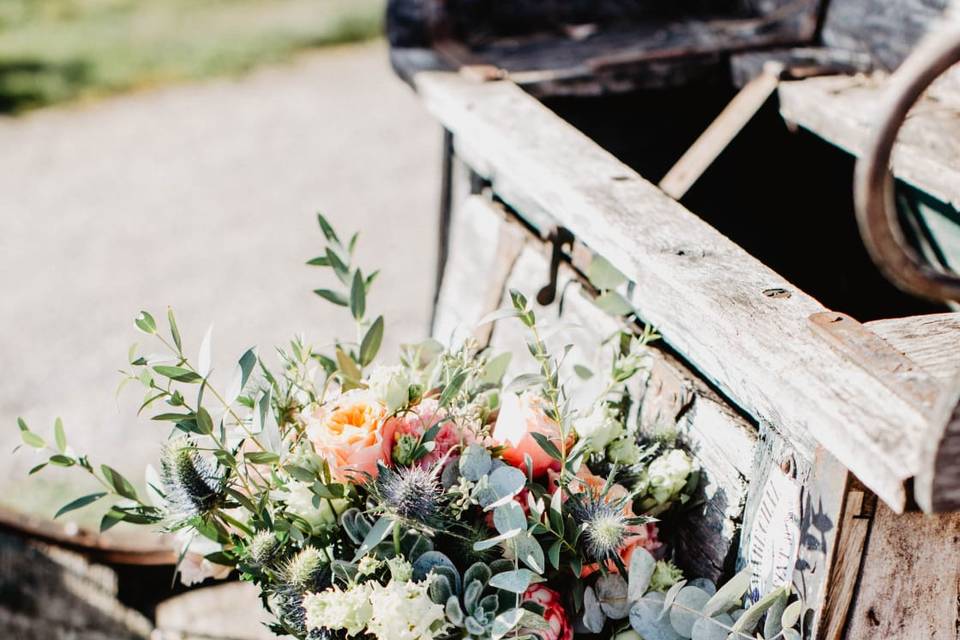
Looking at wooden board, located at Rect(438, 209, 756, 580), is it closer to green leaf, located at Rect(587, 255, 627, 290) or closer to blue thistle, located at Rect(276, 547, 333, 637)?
green leaf, located at Rect(587, 255, 627, 290)

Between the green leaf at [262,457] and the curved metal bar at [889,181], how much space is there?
0.79 meters

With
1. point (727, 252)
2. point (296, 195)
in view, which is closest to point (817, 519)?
point (727, 252)

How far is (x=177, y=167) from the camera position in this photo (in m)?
5.03

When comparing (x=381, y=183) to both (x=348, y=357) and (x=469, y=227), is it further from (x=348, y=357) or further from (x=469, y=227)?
(x=348, y=357)

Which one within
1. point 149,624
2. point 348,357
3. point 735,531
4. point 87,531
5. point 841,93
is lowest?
point 149,624

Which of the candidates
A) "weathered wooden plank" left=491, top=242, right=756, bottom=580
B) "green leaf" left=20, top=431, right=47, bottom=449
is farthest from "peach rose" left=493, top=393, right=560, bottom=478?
"green leaf" left=20, top=431, right=47, bottom=449

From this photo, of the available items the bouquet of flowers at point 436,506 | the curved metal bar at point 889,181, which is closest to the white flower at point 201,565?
the bouquet of flowers at point 436,506

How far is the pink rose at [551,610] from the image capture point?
1181 millimetres

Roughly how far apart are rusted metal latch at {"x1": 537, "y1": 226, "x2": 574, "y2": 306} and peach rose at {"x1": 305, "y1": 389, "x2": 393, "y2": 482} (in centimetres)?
48

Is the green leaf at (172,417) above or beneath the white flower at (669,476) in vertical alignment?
→ above

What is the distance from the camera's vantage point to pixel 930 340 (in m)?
1.07

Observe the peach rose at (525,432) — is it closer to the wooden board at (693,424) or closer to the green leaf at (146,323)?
the wooden board at (693,424)

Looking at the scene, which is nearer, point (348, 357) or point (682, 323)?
point (682, 323)

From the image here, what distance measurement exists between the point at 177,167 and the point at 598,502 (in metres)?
4.40
